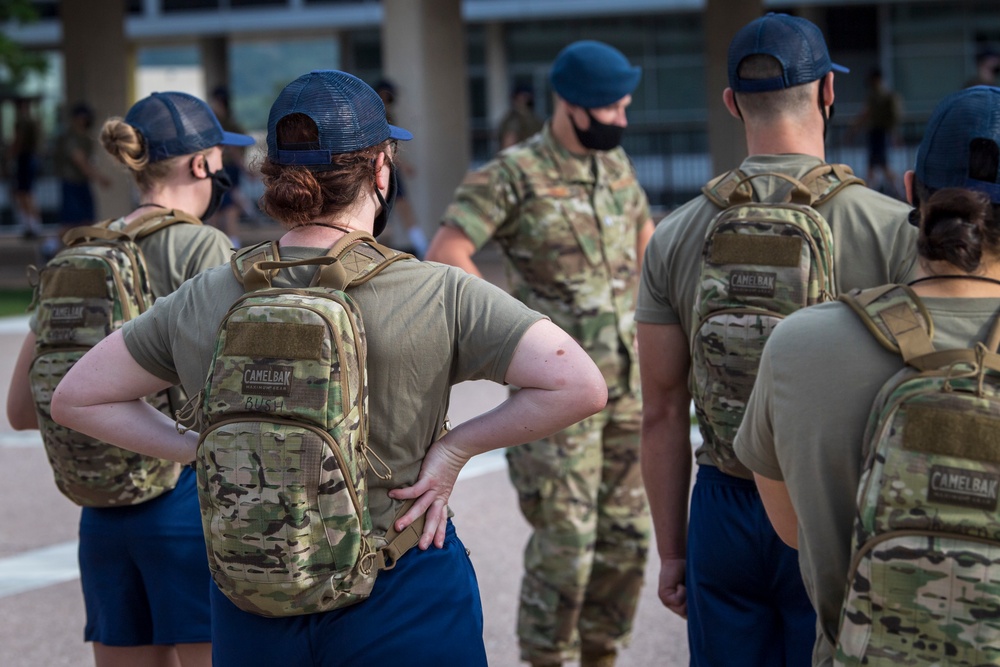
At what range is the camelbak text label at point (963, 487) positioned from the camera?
1835 millimetres

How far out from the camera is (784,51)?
9.93ft

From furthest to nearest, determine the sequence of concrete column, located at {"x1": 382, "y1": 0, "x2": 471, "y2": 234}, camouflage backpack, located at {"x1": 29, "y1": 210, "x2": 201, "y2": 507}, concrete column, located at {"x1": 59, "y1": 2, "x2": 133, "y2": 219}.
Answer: concrete column, located at {"x1": 59, "y1": 2, "x2": 133, "y2": 219}
concrete column, located at {"x1": 382, "y1": 0, "x2": 471, "y2": 234}
camouflage backpack, located at {"x1": 29, "y1": 210, "x2": 201, "y2": 507}

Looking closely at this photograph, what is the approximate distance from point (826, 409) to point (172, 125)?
7.27 feet

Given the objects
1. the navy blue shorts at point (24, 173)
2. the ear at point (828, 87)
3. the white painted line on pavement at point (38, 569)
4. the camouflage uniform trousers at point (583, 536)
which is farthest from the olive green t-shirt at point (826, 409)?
the navy blue shorts at point (24, 173)

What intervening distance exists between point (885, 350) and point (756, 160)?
1.18 metres

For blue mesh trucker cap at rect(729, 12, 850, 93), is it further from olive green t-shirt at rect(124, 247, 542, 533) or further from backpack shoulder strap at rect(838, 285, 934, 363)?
backpack shoulder strap at rect(838, 285, 934, 363)

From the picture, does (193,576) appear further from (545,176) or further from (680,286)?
(545,176)

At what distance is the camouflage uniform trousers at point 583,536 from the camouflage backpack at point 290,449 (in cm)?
234

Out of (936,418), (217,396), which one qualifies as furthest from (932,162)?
(217,396)

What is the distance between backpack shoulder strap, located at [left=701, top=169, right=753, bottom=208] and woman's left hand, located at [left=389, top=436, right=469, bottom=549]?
976 millimetres

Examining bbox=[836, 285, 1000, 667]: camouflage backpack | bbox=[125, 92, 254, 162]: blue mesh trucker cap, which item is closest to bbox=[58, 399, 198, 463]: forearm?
bbox=[125, 92, 254, 162]: blue mesh trucker cap

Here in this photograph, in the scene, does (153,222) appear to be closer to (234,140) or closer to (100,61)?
(234,140)

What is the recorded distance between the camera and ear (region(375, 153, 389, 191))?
2545 millimetres

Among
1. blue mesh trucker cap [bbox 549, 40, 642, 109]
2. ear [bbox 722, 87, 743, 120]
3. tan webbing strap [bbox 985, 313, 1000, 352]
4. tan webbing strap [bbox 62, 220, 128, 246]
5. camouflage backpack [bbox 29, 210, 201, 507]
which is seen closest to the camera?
tan webbing strap [bbox 985, 313, 1000, 352]
